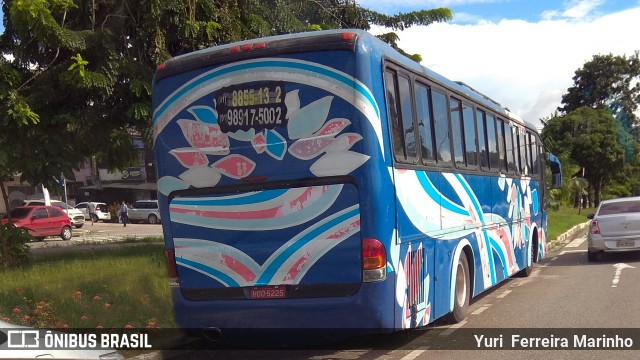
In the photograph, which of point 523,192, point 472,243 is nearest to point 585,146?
point 523,192

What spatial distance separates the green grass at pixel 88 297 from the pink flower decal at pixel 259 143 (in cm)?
283

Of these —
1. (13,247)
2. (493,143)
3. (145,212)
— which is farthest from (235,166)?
(145,212)

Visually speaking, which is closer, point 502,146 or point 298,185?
point 298,185

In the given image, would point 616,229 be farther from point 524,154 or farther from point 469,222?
point 469,222

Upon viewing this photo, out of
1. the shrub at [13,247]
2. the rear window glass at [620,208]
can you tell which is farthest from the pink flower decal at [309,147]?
the rear window glass at [620,208]

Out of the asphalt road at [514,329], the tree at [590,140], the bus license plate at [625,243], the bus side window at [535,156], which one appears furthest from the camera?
the tree at [590,140]

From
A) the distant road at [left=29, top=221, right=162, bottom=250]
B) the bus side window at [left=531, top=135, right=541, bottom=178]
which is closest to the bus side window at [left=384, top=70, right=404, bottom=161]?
the bus side window at [left=531, top=135, right=541, bottom=178]

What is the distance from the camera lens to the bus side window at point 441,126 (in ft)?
24.7

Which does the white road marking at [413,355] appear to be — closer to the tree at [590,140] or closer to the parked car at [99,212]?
the tree at [590,140]

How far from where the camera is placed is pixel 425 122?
7184 mm

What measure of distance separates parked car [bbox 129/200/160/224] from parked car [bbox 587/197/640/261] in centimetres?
3453

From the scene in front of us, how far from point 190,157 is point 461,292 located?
4.10 meters

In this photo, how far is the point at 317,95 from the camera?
6.01 m

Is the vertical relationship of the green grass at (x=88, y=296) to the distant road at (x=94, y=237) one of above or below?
below
